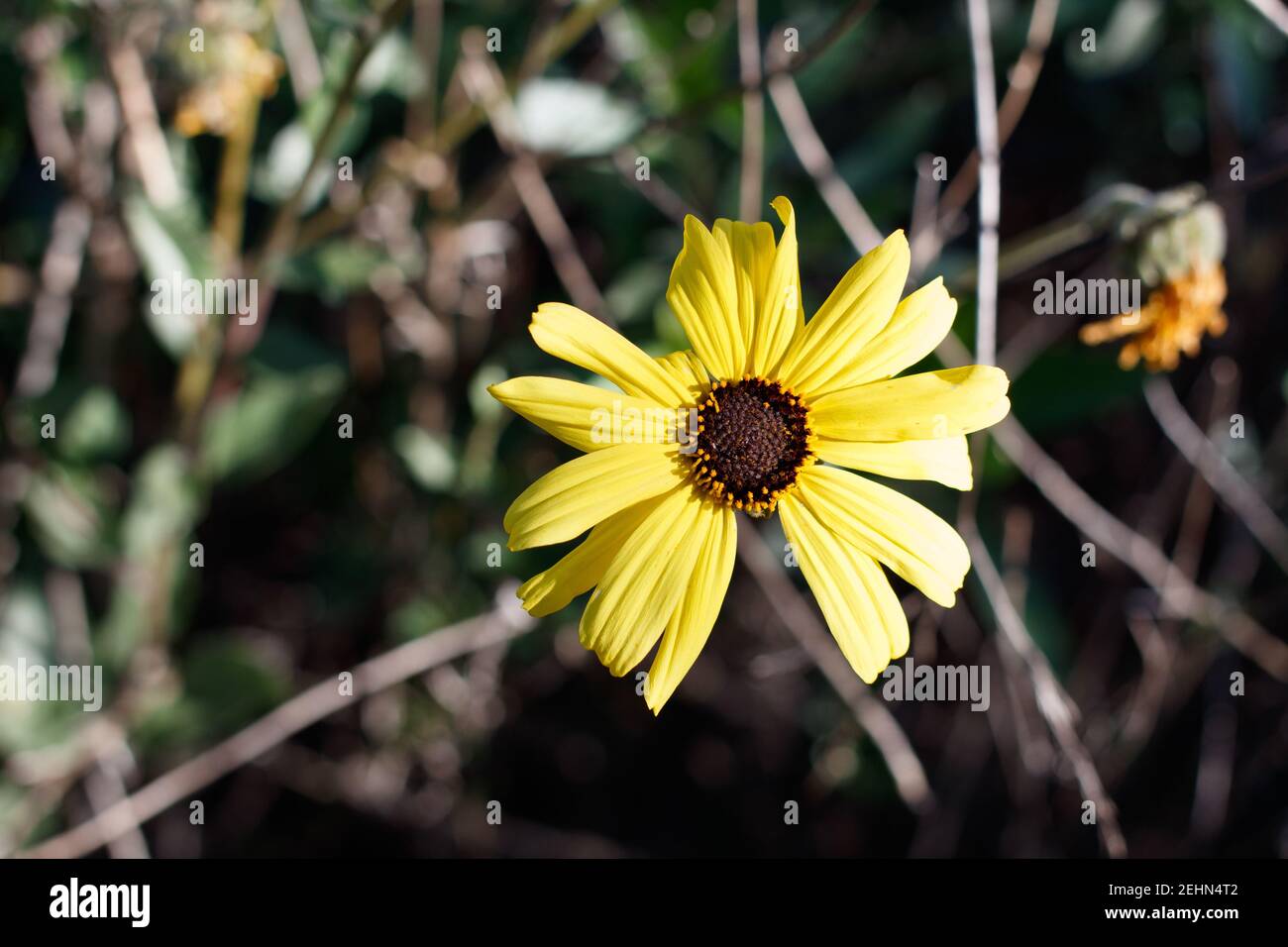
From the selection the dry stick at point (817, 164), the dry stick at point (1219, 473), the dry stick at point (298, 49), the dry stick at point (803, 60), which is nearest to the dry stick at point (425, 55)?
the dry stick at point (298, 49)

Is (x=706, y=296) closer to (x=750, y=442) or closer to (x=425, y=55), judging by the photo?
(x=750, y=442)

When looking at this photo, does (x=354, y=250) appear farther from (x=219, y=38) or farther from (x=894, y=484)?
(x=894, y=484)

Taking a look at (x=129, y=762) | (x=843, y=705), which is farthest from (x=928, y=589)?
(x=129, y=762)

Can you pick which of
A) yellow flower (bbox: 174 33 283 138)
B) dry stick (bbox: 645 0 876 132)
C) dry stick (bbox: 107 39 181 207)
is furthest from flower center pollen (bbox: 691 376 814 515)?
dry stick (bbox: 107 39 181 207)

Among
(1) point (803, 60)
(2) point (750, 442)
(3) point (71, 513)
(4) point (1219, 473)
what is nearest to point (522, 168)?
(1) point (803, 60)

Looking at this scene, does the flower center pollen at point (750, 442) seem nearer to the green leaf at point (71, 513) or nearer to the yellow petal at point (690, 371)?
the yellow petal at point (690, 371)
